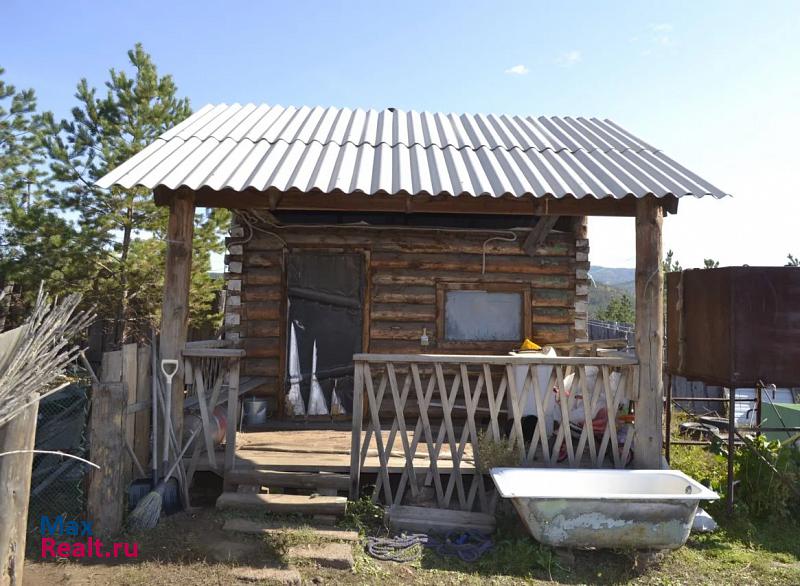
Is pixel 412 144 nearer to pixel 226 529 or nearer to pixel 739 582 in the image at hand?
pixel 226 529

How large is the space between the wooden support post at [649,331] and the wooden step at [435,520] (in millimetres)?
1627

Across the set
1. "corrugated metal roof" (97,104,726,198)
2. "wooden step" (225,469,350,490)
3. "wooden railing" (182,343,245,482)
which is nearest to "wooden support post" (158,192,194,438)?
"wooden railing" (182,343,245,482)

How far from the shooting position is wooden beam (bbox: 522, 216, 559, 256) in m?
7.39

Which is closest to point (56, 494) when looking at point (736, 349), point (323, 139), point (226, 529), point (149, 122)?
point (226, 529)

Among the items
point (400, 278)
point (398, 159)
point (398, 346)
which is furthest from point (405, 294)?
point (398, 159)

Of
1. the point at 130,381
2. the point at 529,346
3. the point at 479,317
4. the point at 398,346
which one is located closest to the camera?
the point at 130,381

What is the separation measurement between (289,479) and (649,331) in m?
3.62

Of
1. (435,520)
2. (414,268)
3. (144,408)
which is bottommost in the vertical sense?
(435,520)

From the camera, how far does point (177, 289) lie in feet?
16.7

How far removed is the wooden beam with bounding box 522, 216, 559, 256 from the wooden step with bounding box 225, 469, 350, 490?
13.9ft

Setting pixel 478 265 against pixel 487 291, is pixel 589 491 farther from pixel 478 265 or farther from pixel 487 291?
pixel 478 265

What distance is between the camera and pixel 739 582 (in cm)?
408

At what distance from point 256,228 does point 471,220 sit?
307cm

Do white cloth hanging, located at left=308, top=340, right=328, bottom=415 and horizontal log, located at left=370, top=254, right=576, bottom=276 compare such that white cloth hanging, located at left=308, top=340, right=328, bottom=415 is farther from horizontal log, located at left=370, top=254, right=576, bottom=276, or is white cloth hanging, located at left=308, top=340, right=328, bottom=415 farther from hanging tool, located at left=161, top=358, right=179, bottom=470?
hanging tool, located at left=161, top=358, right=179, bottom=470
